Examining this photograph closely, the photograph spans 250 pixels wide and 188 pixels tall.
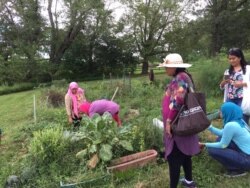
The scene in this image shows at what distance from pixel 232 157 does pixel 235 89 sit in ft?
3.20

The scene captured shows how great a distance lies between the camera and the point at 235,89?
15.8 ft

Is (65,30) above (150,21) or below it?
below

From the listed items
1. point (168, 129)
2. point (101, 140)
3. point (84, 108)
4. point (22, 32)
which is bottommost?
point (101, 140)

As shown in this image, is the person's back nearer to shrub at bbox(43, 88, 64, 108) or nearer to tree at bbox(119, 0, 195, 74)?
shrub at bbox(43, 88, 64, 108)

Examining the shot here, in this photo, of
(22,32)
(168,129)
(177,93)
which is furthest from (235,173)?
(22,32)

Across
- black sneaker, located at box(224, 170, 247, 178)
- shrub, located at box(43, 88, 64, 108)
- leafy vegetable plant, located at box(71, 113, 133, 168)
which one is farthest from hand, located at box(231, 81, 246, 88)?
shrub, located at box(43, 88, 64, 108)

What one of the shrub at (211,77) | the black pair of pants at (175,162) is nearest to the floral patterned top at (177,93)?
the black pair of pants at (175,162)

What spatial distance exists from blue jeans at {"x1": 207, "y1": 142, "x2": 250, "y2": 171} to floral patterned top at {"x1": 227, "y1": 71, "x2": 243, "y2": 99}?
73 centimetres

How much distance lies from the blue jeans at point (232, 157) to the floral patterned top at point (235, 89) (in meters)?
0.73

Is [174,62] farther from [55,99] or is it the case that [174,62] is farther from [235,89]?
[55,99]

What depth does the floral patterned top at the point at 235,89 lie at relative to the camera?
472cm

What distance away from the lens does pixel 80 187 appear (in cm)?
419

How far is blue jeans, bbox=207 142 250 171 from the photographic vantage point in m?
4.28

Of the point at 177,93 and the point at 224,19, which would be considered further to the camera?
the point at 224,19
